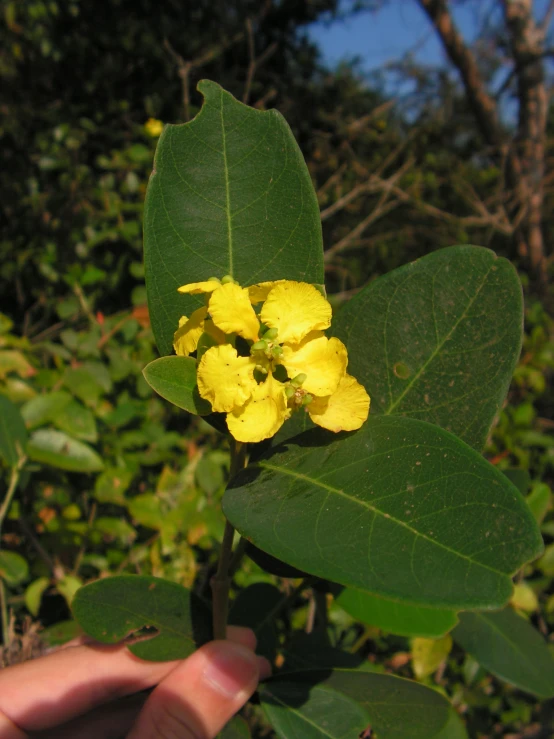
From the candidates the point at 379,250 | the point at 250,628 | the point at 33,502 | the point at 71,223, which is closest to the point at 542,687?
the point at 250,628

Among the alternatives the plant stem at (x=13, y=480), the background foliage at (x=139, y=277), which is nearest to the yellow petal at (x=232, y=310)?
the background foliage at (x=139, y=277)

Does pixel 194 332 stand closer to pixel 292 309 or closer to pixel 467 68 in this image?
pixel 292 309

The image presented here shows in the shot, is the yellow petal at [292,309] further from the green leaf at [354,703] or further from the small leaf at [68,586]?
the small leaf at [68,586]

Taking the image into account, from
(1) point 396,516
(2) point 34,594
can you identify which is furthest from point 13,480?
(1) point 396,516

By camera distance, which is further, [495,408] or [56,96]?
[56,96]

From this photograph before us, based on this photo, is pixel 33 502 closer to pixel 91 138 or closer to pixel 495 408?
pixel 495 408

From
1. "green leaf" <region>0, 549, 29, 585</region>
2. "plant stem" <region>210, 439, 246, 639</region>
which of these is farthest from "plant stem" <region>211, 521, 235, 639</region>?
"green leaf" <region>0, 549, 29, 585</region>

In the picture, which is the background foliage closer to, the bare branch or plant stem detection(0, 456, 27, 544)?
plant stem detection(0, 456, 27, 544)
